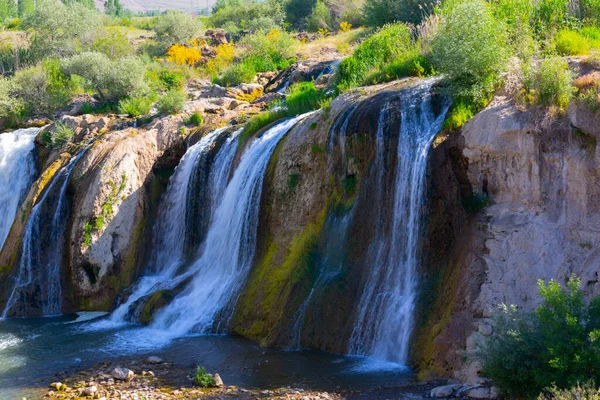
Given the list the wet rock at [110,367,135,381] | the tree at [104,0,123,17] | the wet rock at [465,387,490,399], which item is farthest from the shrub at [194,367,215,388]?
the tree at [104,0,123,17]

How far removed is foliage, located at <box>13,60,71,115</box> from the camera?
2605 cm

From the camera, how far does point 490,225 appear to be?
1097cm

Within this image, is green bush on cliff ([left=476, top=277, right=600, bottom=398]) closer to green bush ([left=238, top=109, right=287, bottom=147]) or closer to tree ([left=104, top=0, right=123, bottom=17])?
green bush ([left=238, top=109, right=287, bottom=147])

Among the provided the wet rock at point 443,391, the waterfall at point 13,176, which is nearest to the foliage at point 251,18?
the waterfall at point 13,176

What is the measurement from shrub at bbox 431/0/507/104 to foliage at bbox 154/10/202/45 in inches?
1050

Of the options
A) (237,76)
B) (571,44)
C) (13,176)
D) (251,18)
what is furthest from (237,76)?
(251,18)

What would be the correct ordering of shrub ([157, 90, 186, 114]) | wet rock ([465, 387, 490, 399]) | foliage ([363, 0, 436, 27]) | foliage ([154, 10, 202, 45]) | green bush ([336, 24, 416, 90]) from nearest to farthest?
wet rock ([465, 387, 490, 399]) < green bush ([336, 24, 416, 90]) < shrub ([157, 90, 186, 114]) < foliage ([363, 0, 436, 27]) < foliage ([154, 10, 202, 45])

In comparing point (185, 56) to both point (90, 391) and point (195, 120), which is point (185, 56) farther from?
point (90, 391)

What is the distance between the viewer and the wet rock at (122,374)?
10.7 metres

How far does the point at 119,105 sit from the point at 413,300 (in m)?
15.9

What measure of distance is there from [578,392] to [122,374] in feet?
22.3

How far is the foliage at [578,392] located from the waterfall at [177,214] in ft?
32.2

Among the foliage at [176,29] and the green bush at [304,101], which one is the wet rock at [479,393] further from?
the foliage at [176,29]

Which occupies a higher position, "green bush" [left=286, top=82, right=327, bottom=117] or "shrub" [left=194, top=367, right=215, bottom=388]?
"green bush" [left=286, top=82, right=327, bottom=117]
